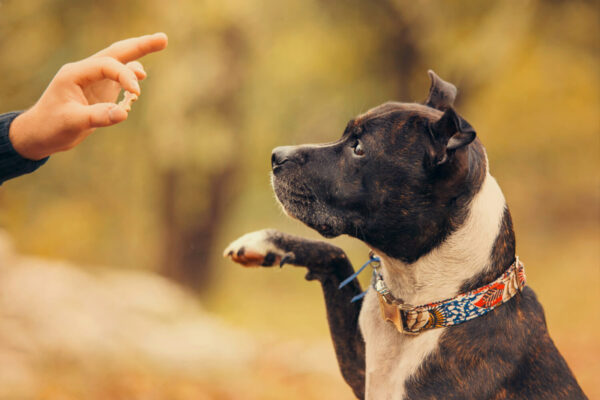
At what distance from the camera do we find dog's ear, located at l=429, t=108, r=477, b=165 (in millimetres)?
1412

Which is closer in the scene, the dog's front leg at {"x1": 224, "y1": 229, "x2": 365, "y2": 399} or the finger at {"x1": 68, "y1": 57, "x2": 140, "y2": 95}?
Answer: the finger at {"x1": 68, "y1": 57, "x2": 140, "y2": 95}

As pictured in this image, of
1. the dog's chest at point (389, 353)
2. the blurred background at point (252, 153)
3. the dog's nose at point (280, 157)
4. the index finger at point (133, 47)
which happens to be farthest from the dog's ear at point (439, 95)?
the blurred background at point (252, 153)

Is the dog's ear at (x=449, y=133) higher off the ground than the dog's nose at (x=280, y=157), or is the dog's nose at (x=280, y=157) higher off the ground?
the dog's nose at (x=280, y=157)

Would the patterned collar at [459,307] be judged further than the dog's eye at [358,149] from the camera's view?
No

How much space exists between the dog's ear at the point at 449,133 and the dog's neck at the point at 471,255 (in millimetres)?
162

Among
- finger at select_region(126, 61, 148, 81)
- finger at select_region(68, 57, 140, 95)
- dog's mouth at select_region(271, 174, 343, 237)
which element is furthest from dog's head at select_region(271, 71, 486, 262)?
finger at select_region(68, 57, 140, 95)

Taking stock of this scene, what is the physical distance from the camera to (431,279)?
1.59m

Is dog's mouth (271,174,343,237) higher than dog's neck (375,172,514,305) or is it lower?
higher

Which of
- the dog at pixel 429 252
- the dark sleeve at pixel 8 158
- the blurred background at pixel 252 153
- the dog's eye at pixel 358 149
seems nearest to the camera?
the dark sleeve at pixel 8 158

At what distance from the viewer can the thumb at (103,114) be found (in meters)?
1.19

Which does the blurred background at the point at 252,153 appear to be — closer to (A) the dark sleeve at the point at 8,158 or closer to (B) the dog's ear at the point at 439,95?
(B) the dog's ear at the point at 439,95

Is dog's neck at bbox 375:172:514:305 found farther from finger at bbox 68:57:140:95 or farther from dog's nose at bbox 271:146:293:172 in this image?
finger at bbox 68:57:140:95

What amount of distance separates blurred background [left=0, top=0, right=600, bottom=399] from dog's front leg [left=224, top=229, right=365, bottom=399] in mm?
2120

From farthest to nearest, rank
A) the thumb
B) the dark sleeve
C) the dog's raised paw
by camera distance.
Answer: the dog's raised paw < the dark sleeve < the thumb
